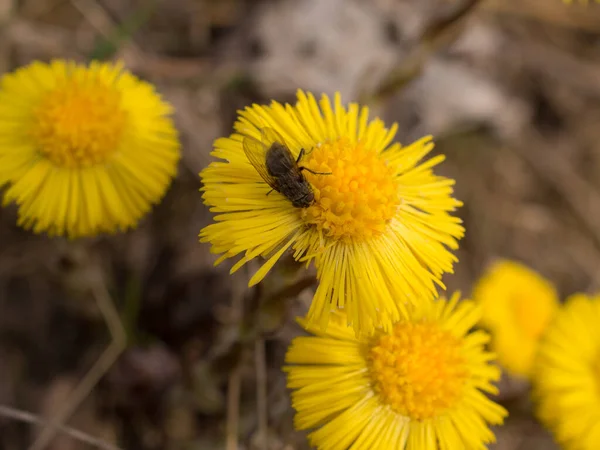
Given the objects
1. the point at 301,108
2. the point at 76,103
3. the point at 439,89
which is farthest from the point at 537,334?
the point at 76,103

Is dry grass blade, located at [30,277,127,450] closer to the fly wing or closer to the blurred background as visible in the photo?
the blurred background

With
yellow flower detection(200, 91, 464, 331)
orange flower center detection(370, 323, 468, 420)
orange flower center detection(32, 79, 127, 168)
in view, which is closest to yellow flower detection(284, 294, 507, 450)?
orange flower center detection(370, 323, 468, 420)

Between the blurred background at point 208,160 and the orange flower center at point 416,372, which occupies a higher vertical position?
the blurred background at point 208,160

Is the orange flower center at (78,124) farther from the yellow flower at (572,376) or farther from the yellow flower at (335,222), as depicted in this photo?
the yellow flower at (572,376)

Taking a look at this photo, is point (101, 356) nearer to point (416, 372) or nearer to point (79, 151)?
point (79, 151)

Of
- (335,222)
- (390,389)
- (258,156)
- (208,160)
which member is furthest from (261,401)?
(208,160)

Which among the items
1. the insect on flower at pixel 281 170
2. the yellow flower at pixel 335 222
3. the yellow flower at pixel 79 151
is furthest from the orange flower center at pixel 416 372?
the yellow flower at pixel 79 151

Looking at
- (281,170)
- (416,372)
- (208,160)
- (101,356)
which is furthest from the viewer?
(208,160)
